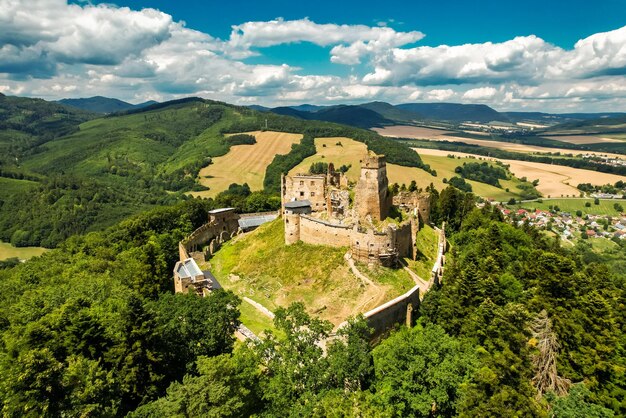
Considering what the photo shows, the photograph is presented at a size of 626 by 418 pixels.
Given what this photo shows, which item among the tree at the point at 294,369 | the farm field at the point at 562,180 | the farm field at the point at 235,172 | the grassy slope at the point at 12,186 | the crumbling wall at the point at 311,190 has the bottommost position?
the farm field at the point at 562,180

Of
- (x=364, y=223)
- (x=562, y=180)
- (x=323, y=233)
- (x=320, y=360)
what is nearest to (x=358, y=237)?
(x=364, y=223)

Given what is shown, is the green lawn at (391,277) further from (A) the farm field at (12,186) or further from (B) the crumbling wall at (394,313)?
(A) the farm field at (12,186)

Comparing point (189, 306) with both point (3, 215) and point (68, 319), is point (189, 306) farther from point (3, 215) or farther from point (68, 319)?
point (3, 215)

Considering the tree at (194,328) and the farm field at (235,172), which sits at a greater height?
the tree at (194,328)

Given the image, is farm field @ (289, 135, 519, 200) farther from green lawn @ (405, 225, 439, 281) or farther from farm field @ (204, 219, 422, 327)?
farm field @ (204, 219, 422, 327)

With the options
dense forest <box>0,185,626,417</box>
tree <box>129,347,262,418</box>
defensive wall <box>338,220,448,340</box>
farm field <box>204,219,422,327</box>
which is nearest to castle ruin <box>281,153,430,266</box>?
farm field <box>204,219,422,327</box>

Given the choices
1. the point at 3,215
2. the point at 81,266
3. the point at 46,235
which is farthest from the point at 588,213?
the point at 3,215

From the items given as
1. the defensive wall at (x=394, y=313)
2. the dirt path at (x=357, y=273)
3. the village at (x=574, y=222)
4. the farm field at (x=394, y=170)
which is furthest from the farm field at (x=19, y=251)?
the village at (x=574, y=222)
